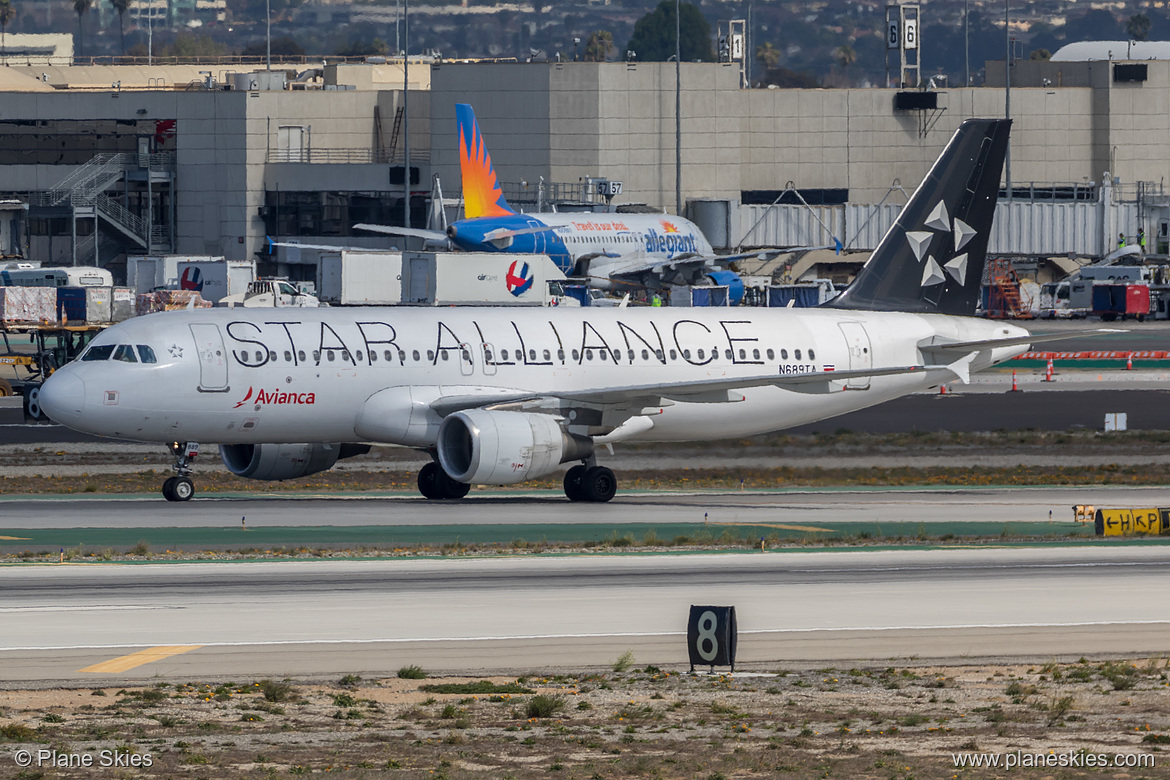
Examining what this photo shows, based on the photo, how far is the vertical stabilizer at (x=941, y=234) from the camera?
47250 mm

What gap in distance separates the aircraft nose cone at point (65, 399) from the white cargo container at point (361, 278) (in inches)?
1805

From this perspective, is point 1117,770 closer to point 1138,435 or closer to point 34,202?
point 1138,435

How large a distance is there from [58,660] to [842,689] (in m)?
9.84

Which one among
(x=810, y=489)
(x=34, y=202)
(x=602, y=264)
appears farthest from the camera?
(x=34, y=202)

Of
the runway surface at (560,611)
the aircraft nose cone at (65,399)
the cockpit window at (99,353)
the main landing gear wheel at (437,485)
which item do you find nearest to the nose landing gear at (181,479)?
the cockpit window at (99,353)

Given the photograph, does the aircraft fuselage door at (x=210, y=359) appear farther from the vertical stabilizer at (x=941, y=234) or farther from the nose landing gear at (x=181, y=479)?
the vertical stabilizer at (x=941, y=234)

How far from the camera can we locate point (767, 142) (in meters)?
152

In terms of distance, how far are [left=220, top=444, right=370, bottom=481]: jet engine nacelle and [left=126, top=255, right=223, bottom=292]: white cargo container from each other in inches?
2391

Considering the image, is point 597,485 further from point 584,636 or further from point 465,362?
point 584,636

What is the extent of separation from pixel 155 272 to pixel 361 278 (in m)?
24.2

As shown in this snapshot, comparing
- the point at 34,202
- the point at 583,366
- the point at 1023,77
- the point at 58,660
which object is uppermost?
the point at 1023,77

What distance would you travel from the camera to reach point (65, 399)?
38188mm

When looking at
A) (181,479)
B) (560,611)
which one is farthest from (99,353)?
(560,611)

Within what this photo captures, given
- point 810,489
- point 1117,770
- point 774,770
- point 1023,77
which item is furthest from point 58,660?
point 1023,77
